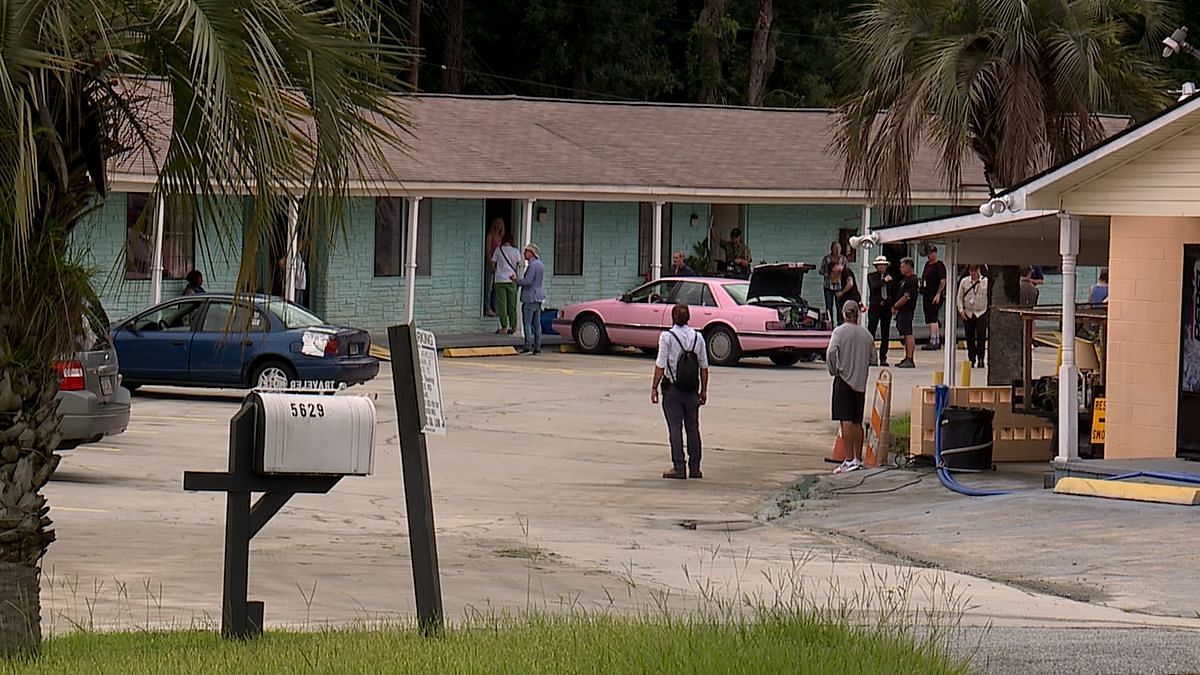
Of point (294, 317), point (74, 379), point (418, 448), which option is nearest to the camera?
point (418, 448)

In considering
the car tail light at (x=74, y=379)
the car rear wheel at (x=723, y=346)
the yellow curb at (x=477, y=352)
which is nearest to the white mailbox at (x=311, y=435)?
the car tail light at (x=74, y=379)

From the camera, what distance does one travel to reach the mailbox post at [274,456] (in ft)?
26.5

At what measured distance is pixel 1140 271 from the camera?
16891 mm

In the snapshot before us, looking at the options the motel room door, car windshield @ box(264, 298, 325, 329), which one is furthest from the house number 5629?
car windshield @ box(264, 298, 325, 329)

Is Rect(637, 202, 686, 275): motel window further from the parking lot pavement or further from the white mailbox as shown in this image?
the white mailbox

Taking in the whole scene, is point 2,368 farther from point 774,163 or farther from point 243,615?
point 774,163

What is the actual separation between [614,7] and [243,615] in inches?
1626

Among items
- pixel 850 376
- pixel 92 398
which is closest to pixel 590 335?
pixel 850 376

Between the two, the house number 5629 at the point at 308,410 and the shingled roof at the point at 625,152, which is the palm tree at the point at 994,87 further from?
the house number 5629 at the point at 308,410

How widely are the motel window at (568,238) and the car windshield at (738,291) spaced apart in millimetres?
5459

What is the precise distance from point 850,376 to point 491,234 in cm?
1571

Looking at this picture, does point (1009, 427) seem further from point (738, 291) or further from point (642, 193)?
point (642, 193)

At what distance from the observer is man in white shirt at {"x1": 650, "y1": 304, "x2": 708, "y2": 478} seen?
1773 cm

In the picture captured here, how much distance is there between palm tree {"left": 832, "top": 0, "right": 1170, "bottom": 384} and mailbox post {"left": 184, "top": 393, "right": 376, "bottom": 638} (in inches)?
552
